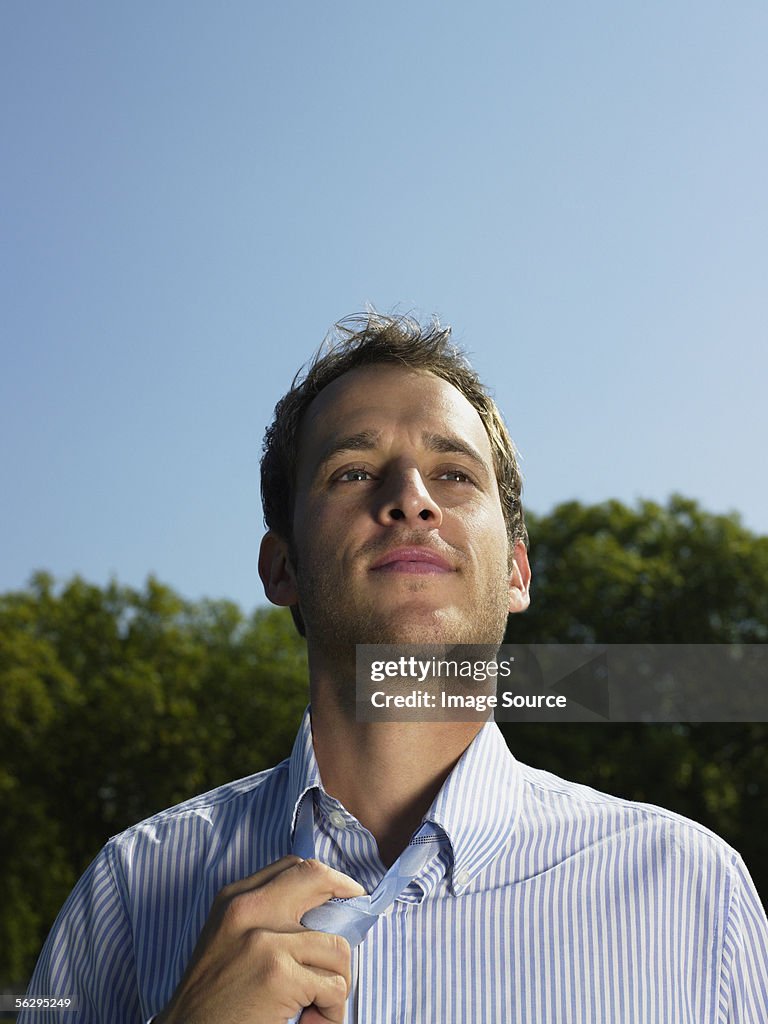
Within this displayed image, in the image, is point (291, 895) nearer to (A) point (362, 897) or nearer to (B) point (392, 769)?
(A) point (362, 897)

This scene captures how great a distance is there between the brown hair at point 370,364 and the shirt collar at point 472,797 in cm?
97

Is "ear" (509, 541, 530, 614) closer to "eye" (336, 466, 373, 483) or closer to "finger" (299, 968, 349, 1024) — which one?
"eye" (336, 466, 373, 483)

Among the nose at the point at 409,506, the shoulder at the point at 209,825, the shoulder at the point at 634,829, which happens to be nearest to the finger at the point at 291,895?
the shoulder at the point at 209,825

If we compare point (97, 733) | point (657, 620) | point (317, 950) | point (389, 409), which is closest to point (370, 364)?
point (389, 409)

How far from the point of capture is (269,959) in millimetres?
2734

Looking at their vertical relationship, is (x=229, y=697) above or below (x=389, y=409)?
above

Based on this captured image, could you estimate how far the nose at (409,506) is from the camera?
12.0 feet

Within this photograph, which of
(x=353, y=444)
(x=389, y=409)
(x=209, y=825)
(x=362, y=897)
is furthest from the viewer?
(x=389, y=409)

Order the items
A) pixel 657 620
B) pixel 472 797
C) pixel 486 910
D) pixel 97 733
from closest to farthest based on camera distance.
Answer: pixel 486 910
pixel 472 797
pixel 657 620
pixel 97 733

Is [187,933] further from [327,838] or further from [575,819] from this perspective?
[575,819]

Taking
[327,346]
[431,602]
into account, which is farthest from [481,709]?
[327,346]

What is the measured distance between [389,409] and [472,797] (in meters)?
1.37

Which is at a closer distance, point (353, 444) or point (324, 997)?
point (324, 997)

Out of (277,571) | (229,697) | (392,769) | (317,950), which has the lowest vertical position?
(317,950)
